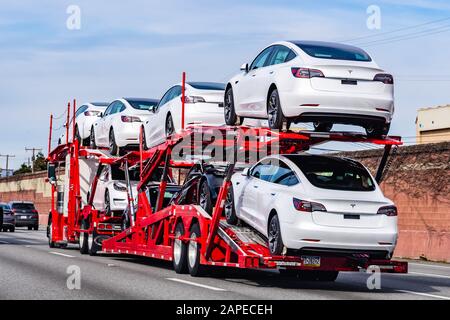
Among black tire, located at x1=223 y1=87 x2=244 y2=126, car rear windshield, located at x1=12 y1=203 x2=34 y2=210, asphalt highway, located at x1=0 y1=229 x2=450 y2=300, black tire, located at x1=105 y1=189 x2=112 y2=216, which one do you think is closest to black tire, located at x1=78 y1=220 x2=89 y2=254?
black tire, located at x1=105 y1=189 x2=112 y2=216

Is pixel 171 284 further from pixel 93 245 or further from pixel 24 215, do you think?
pixel 24 215

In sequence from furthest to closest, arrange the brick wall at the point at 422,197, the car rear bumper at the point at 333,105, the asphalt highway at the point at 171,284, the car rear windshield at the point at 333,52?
1. the brick wall at the point at 422,197
2. the car rear windshield at the point at 333,52
3. the car rear bumper at the point at 333,105
4. the asphalt highway at the point at 171,284

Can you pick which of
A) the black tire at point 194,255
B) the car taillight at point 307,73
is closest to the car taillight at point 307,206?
the car taillight at point 307,73

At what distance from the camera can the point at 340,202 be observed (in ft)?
42.6

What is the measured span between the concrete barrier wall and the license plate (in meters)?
11.8

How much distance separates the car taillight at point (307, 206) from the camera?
41.9 ft

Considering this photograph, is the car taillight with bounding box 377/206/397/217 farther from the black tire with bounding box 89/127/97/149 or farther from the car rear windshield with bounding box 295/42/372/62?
the black tire with bounding box 89/127/97/149

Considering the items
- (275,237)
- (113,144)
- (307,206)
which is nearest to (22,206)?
(113,144)

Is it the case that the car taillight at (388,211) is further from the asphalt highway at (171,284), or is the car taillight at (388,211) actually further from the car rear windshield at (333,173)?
the asphalt highway at (171,284)

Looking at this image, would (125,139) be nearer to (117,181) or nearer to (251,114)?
(117,181)

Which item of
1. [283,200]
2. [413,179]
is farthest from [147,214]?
[413,179]

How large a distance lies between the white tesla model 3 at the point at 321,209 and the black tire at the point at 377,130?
0.65 meters

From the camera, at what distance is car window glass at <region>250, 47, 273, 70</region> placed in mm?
15062
